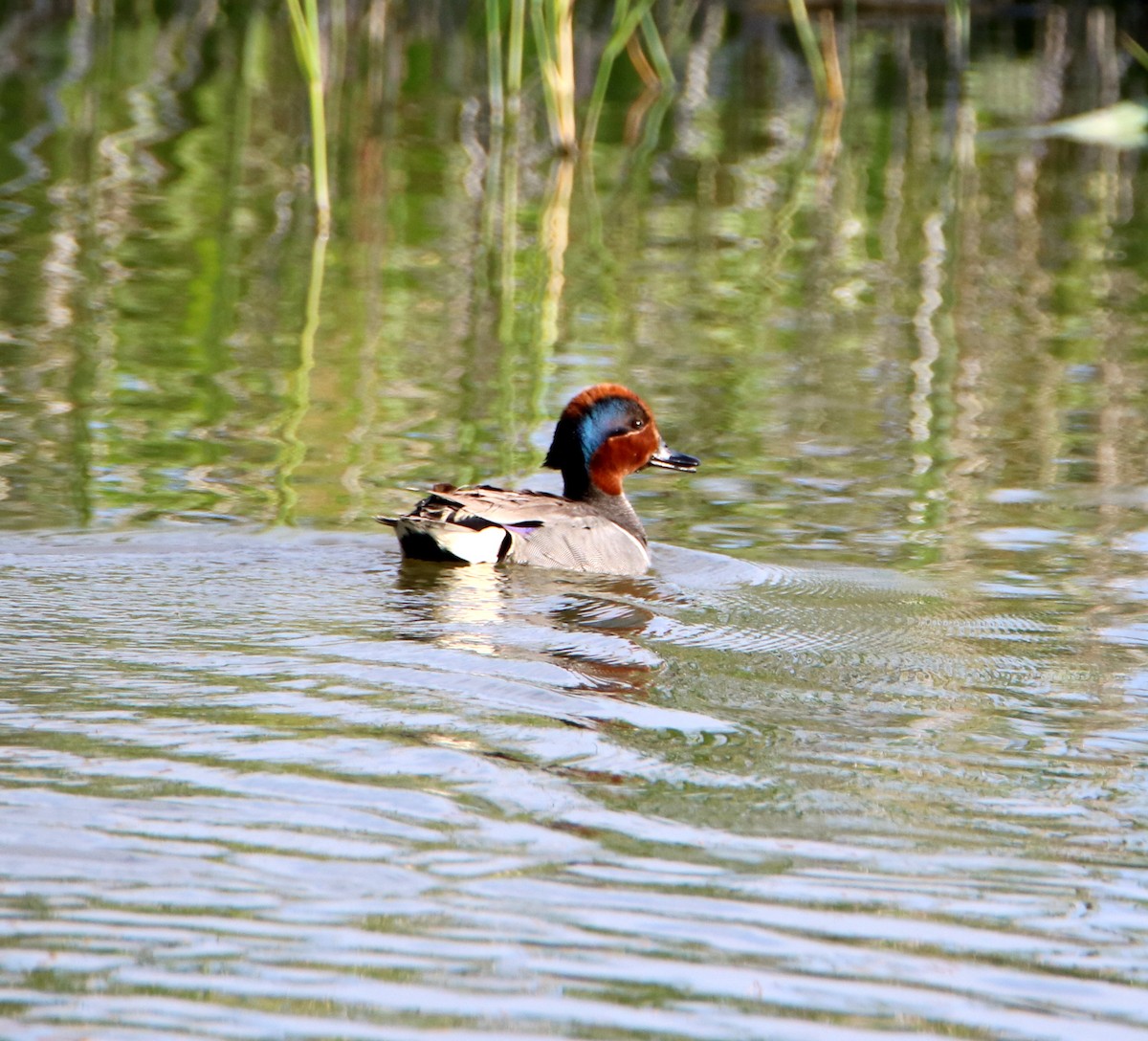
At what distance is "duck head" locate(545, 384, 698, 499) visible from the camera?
8.33 meters

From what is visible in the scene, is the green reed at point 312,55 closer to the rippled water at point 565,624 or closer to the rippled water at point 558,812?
the rippled water at point 565,624

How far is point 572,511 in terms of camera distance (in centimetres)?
782

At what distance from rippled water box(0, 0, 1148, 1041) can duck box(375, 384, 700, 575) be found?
0.17 metres

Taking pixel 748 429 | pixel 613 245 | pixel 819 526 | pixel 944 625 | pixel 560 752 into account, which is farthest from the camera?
pixel 613 245

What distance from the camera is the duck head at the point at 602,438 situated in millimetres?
8328

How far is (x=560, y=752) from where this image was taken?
16.5 ft

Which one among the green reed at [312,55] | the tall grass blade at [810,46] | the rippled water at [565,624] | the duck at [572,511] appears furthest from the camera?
the tall grass blade at [810,46]

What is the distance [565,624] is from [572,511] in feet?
3.59

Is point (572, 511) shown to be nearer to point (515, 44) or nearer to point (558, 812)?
point (558, 812)

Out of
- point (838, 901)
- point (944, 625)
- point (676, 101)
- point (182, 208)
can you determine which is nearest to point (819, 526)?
point (944, 625)

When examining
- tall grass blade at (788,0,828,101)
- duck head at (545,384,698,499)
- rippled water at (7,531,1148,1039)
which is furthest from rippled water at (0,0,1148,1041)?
tall grass blade at (788,0,828,101)

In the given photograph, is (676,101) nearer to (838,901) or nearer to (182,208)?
(182,208)

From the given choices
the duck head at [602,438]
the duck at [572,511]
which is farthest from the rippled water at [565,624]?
the duck head at [602,438]

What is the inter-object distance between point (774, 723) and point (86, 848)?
203 centimetres
